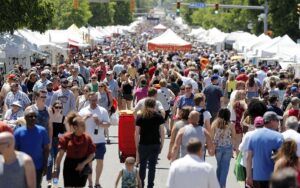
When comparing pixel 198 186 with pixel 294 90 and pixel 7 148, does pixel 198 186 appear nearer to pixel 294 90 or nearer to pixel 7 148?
pixel 7 148

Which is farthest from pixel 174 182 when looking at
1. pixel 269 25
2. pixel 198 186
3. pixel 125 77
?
pixel 269 25

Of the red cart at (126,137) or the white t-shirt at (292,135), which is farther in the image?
the red cart at (126,137)

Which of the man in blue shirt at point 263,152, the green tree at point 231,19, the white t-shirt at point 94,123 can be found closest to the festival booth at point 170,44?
the white t-shirt at point 94,123

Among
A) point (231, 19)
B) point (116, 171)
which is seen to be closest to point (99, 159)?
point (116, 171)

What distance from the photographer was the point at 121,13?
175250mm

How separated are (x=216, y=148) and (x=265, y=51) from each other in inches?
1154

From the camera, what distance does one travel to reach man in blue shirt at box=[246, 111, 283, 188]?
1061 centimetres

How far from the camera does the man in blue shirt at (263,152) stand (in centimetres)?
1061

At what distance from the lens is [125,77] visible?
25.3 meters

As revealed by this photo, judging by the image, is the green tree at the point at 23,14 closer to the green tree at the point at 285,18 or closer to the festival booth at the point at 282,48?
the festival booth at the point at 282,48

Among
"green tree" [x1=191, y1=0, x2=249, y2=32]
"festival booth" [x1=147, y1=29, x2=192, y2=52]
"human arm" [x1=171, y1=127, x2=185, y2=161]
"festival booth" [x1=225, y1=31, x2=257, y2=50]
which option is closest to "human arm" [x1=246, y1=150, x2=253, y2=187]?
"human arm" [x1=171, y1=127, x2=185, y2=161]

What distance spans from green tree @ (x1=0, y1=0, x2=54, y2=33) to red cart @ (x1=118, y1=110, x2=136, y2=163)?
21805 mm

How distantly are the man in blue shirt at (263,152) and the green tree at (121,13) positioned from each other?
154 meters

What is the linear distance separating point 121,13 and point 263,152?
16557 cm
